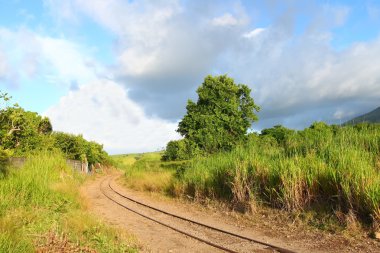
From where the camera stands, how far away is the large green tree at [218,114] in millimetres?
32094

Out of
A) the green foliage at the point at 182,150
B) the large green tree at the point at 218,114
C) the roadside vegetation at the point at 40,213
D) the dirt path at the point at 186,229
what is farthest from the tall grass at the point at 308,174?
the large green tree at the point at 218,114

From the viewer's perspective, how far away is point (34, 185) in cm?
1383

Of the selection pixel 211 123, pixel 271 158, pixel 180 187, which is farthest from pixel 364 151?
pixel 211 123

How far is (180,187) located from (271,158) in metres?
5.72

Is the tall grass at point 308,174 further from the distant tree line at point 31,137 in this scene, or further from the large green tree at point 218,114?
Result: the large green tree at point 218,114

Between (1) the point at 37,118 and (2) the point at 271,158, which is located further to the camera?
(1) the point at 37,118

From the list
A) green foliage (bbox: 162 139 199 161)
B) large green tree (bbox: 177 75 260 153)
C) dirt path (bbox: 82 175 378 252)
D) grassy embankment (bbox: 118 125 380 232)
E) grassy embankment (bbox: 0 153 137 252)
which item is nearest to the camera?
grassy embankment (bbox: 0 153 137 252)

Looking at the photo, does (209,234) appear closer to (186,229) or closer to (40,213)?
(186,229)

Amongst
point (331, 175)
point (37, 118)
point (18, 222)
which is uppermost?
point (37, 118)

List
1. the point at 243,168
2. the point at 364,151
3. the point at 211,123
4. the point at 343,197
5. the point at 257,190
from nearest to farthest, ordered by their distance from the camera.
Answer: the point at 343,197 < the point at 364,151 < the point at 257,190 < the point at 243,168 < the point at 211,123

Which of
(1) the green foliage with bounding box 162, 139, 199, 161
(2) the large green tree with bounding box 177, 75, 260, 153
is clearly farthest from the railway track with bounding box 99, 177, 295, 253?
(2) the large green tree with bounding box 177, 75, 260, 153

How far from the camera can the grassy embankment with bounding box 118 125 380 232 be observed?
9.80 metres

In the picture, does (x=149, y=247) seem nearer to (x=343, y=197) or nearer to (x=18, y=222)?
(x=18, y=222)

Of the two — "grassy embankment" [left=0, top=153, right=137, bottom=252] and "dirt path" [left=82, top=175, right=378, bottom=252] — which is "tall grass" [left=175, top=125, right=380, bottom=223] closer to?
"dirt path" [left=82, top=175, right=378, bottom=252]
